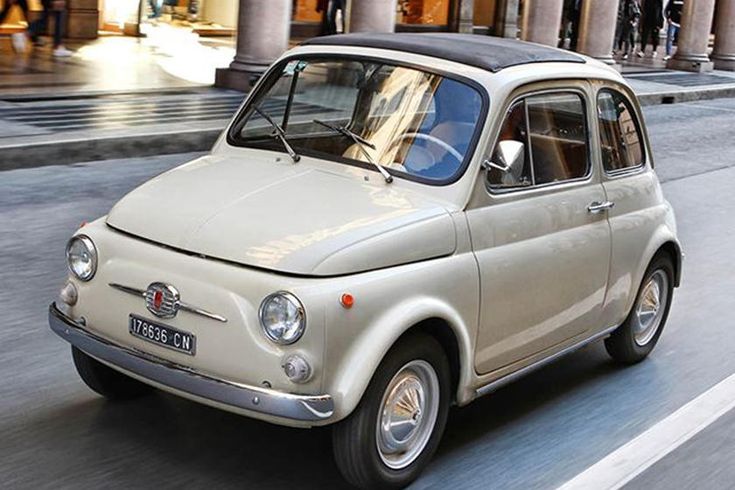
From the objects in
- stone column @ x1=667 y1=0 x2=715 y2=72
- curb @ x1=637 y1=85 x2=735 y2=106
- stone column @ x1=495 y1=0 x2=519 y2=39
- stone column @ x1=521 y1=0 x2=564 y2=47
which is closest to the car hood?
curb @ x1=637 y1=85 x2=735 y2=106

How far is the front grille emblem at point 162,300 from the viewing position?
4629 mm

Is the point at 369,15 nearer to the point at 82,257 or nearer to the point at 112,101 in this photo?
the point at 112,101

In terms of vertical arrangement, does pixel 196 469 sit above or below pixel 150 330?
below

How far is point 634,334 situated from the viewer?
267 inches

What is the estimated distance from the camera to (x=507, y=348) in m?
5.40

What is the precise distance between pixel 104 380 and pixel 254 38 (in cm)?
1293

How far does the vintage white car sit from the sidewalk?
6.26 metres

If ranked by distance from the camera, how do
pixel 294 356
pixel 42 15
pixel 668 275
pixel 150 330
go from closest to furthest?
1. pixel 294 356
2. pixel 150 330
3. pixel 668 275
4. pixel 42 15

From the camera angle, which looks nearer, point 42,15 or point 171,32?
point 42,15

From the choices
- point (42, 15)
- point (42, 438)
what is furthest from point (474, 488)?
point (42, 15)

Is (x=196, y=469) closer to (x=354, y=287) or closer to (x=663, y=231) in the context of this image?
(x=354, y=287)

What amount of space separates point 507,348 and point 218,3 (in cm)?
2115

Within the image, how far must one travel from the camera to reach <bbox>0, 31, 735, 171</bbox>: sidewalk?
12.1m

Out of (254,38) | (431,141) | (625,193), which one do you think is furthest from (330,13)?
(431,141)
